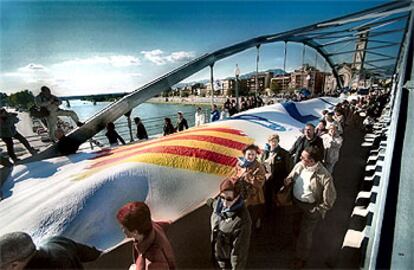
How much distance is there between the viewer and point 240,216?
254 centimetres

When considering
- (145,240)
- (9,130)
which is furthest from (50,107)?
(145,240)

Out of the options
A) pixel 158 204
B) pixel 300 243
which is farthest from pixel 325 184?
pixel 158 204

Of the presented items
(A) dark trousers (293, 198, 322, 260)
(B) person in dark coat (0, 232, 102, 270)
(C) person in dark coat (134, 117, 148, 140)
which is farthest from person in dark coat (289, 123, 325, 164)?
(C) person in dark coat (134, 117, 148, 140)

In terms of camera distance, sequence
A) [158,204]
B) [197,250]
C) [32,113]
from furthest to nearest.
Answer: [32,113], [197,250], [158,204]

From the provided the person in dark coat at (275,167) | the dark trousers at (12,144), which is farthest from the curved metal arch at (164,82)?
the person in dark coat at (275,167)

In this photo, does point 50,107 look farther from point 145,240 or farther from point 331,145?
point 331,145

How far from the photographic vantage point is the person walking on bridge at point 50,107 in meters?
4.90

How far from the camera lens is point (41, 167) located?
340cm

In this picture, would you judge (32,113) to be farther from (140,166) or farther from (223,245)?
(223,245)

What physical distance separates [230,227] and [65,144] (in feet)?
11.8

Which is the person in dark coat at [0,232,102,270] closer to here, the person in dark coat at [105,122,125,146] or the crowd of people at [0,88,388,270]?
the crowd of people at [0,88,388,270]

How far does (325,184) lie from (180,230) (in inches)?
68.6

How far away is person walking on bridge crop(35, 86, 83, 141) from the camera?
16.1ft

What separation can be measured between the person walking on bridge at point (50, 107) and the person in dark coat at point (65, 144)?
307mm
